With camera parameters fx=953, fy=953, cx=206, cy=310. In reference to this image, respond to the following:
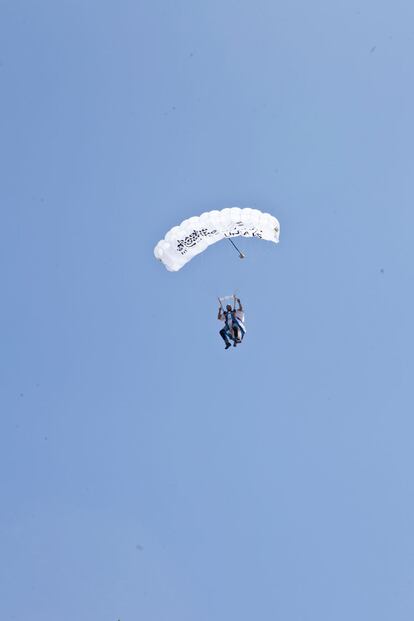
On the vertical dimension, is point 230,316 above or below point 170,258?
below

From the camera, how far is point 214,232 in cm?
3694

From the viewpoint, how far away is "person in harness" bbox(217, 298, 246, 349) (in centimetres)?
3781

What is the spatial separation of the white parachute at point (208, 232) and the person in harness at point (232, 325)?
105 inches

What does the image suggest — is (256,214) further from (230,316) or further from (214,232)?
(230,316)

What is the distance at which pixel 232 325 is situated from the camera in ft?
124

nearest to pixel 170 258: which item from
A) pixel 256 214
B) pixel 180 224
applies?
pixel 180 224

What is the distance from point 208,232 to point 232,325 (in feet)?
12.7

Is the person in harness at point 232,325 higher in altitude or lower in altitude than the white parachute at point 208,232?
lower

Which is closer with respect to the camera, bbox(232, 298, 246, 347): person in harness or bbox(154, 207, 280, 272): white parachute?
bbox(154, 207, 280, 272): white parachute

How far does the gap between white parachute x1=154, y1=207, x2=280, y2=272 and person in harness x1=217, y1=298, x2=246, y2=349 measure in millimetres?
2655

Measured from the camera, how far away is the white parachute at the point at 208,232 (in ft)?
118

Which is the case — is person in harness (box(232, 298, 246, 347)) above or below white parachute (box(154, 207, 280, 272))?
below

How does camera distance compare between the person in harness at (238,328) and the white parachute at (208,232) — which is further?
the person in harness at (238,328)

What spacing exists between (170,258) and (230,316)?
3329 mm
